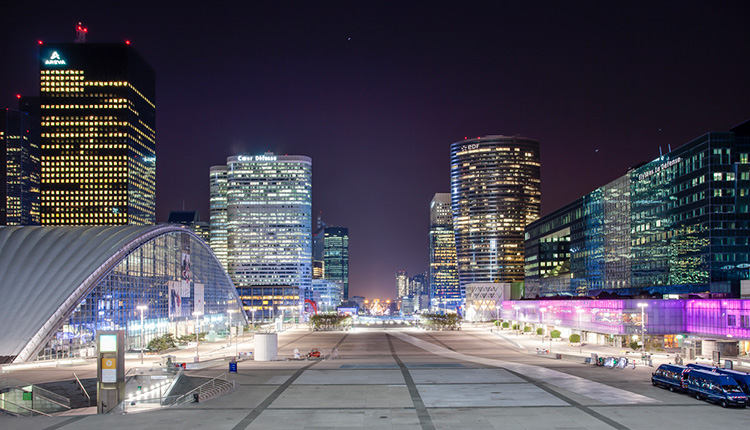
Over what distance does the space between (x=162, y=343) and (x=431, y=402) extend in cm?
5573

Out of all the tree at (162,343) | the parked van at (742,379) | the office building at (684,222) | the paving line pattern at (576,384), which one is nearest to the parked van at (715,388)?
the parked van at (742,379)

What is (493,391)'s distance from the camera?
46125 mm

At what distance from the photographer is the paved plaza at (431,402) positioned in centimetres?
3531

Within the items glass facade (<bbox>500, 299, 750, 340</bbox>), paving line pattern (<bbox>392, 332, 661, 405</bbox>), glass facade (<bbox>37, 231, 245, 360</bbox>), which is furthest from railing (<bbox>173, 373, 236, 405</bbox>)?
glass facade (<bbox>500, 299, 750, 340</bbox>)

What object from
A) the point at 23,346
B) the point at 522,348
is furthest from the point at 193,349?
the point at 522,348

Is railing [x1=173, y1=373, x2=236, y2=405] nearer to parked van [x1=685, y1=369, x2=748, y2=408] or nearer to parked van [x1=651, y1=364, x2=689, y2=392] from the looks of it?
parked van [x1=651, y1=364, x2=689, y2=392]

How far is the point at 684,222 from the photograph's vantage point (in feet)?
422

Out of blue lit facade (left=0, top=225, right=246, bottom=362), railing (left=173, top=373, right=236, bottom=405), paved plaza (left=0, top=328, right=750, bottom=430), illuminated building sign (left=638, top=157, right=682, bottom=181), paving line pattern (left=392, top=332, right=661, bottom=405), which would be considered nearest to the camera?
paved plaza (left=0, top=328, right=750, bottom=430)

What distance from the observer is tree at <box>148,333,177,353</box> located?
8525 cm

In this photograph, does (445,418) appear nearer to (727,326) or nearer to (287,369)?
(287,369)

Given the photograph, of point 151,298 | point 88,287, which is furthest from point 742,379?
point 151,298

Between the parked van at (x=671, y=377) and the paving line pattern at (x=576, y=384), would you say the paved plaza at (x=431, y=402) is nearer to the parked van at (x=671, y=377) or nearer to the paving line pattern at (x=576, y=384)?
the paving line pattern at (x=576, y=384)

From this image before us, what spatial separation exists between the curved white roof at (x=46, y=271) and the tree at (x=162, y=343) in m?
11.5

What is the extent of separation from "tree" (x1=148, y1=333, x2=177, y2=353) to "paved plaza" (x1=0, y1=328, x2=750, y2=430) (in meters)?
20.4
